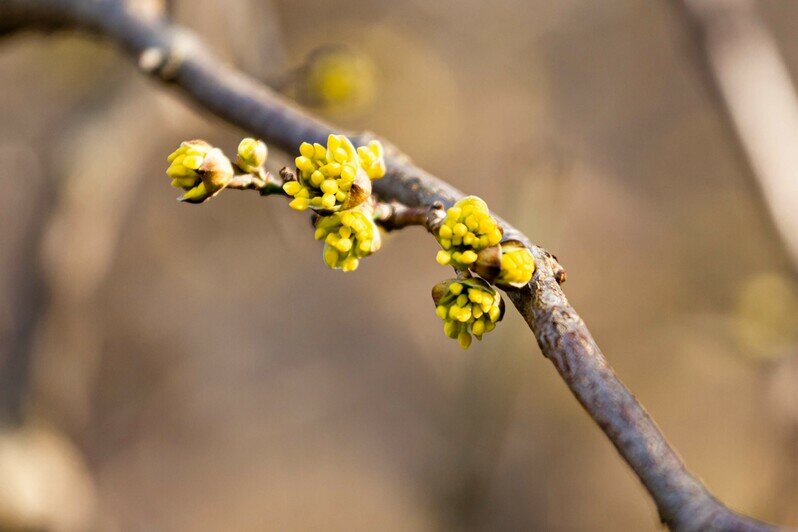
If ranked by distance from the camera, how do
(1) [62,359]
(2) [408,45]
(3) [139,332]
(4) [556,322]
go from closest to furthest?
(4) [556,322]
(1) [62,359]
(3) [139,332]
(2) [408,45]

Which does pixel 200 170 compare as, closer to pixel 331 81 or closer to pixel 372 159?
pixel 372 159

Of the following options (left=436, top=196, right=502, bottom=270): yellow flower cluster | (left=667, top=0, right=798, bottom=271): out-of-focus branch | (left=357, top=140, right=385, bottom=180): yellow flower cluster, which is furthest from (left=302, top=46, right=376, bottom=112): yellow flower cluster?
(left=436, top=196, right=502, bottom=270): yellow flower cluster

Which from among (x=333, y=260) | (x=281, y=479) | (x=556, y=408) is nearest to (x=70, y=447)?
(x=281, y=479)

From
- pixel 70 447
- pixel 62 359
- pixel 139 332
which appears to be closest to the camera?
pixel 62 359

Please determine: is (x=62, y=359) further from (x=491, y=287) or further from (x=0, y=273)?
(x=0, y=273)

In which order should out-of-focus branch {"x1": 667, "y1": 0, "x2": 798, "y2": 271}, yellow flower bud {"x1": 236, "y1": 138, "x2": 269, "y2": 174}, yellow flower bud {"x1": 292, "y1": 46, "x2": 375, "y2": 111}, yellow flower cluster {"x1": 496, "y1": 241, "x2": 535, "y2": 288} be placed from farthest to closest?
yellow flower bud {"x1": 292, "y1": 46, "x2": 375, "y2": 111} → out-of-focus branch {"x1": 667, "y1": 0, "x2": 798, "y2": 271} → yellow flower bud {"x1": 236, "y1": 138, "x2": 269, "y2": 174} → yellow flower cluster {"x1": 496, "y1": 241, "x2": 535, "y2": 288}

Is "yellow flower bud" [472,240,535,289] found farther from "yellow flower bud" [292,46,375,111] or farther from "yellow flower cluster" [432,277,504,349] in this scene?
"yellow flower bud" [292,46,375,111]
